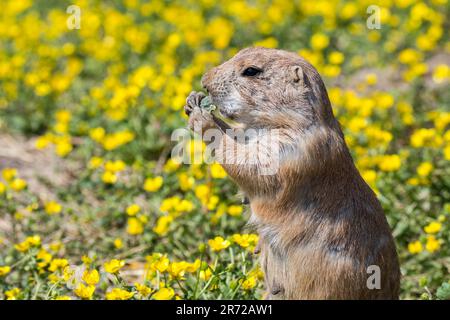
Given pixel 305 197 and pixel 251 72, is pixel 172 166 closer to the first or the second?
pixel 251 72

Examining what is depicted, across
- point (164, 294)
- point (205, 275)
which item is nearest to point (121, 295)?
point (164, 294)

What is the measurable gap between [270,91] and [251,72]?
0.17 metres

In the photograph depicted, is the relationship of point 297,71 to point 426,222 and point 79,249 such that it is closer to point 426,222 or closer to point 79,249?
point 426,222

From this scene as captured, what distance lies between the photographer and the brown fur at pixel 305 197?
421 cm

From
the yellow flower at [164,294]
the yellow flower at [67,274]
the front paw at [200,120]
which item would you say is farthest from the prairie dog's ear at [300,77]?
the yellow flower at [67,274]

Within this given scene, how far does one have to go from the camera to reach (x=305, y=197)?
4316mm

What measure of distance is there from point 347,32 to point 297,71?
16.2 feet

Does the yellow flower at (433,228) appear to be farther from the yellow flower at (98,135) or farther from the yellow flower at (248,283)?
the yellow flower at (98,135)

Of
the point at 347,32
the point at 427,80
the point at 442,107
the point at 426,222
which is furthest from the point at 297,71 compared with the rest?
the point at 347,32

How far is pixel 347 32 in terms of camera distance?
9.18 m

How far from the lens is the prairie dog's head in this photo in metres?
4.42

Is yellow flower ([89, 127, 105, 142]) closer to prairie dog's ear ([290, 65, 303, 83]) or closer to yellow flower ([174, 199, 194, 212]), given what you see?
yellow flower ([174, 199, 194, 212])

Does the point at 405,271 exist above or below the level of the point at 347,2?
below

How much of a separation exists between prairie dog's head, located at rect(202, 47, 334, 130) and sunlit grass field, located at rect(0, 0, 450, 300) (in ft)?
1.75
